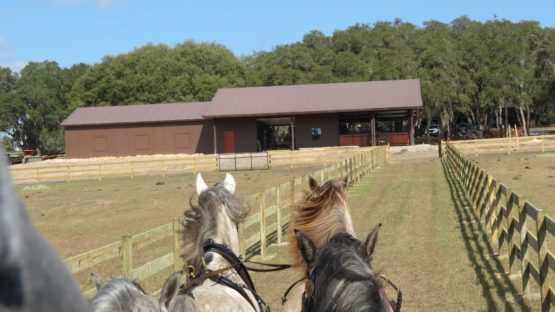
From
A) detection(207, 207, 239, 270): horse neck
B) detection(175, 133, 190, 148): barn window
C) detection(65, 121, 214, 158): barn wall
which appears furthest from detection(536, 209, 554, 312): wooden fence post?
detection(175, 133, 190, 148): barn window

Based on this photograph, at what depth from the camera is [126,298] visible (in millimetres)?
2525

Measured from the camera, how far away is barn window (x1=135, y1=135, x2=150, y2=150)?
50281 mm

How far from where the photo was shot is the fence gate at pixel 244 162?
37.2 meters

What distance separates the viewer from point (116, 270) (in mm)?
10656

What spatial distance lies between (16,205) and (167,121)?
1965 inches

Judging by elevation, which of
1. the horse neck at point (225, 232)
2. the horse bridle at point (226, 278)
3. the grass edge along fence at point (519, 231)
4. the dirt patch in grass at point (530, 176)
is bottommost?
the dirt patch in grass at point (530, 176)

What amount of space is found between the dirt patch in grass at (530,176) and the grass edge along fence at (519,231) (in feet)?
5.72

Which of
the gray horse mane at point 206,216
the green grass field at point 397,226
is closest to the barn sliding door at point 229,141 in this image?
the green grass field at point 397,226

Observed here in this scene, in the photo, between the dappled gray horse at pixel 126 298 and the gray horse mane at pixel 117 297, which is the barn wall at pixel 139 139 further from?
the gray horse mane at pixel 117 297

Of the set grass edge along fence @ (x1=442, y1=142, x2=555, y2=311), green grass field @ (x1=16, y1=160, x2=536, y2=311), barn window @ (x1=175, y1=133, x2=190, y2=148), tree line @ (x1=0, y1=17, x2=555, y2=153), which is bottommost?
green grass field @ (x1=16, y1=160, x2=536, y2=311)

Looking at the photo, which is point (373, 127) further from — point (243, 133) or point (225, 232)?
point (225, 232)

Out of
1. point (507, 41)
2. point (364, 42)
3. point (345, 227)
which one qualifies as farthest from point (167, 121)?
point (345, 227)

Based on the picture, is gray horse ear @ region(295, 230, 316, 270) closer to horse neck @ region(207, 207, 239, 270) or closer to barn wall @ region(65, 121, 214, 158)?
horse neck @ region(207, 207, 239, 270)

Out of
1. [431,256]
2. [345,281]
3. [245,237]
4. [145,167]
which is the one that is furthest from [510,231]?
[145,167]
